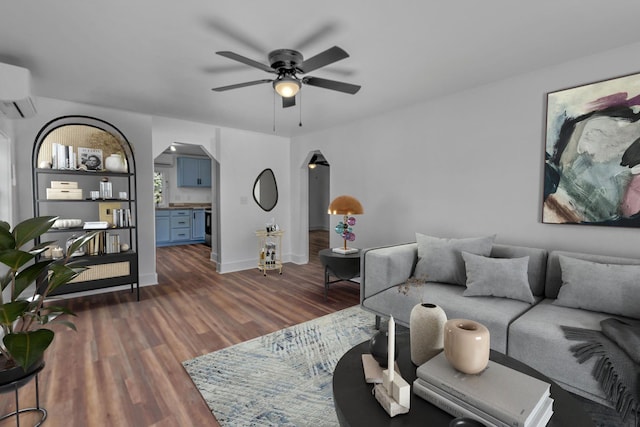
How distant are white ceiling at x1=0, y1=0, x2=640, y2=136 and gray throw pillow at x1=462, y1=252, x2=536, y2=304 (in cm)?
165

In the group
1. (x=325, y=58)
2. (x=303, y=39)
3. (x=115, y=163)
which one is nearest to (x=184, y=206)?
(x=115, y=163)

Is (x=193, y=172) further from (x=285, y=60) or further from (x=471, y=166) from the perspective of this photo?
(x=471, y=166)

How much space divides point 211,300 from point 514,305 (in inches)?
122

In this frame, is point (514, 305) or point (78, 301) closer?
point (514, 305)

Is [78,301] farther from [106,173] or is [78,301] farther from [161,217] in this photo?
[161,217]

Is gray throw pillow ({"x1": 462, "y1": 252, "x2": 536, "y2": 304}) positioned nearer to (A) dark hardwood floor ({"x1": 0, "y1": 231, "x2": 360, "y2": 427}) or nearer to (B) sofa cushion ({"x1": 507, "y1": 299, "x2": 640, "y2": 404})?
(B) sofa cushion ({"x1": 507, "y1": 299, "x2": 640, "y2": 404})

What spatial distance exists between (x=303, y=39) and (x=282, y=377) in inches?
93.9

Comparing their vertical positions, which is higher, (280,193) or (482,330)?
(280,193)

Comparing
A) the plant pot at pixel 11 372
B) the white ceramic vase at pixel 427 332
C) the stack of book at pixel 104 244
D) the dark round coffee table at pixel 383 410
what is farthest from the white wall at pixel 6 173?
the white ceramic vase at pixel 427 332

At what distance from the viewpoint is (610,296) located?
6.40 ft

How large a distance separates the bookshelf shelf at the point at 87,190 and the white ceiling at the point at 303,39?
0.55 m

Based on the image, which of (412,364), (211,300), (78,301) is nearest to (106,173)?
(78,301)

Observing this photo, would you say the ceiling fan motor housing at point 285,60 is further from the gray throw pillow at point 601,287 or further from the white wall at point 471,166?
the gray throw pillow at point 601,287

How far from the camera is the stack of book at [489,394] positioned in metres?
0.95
